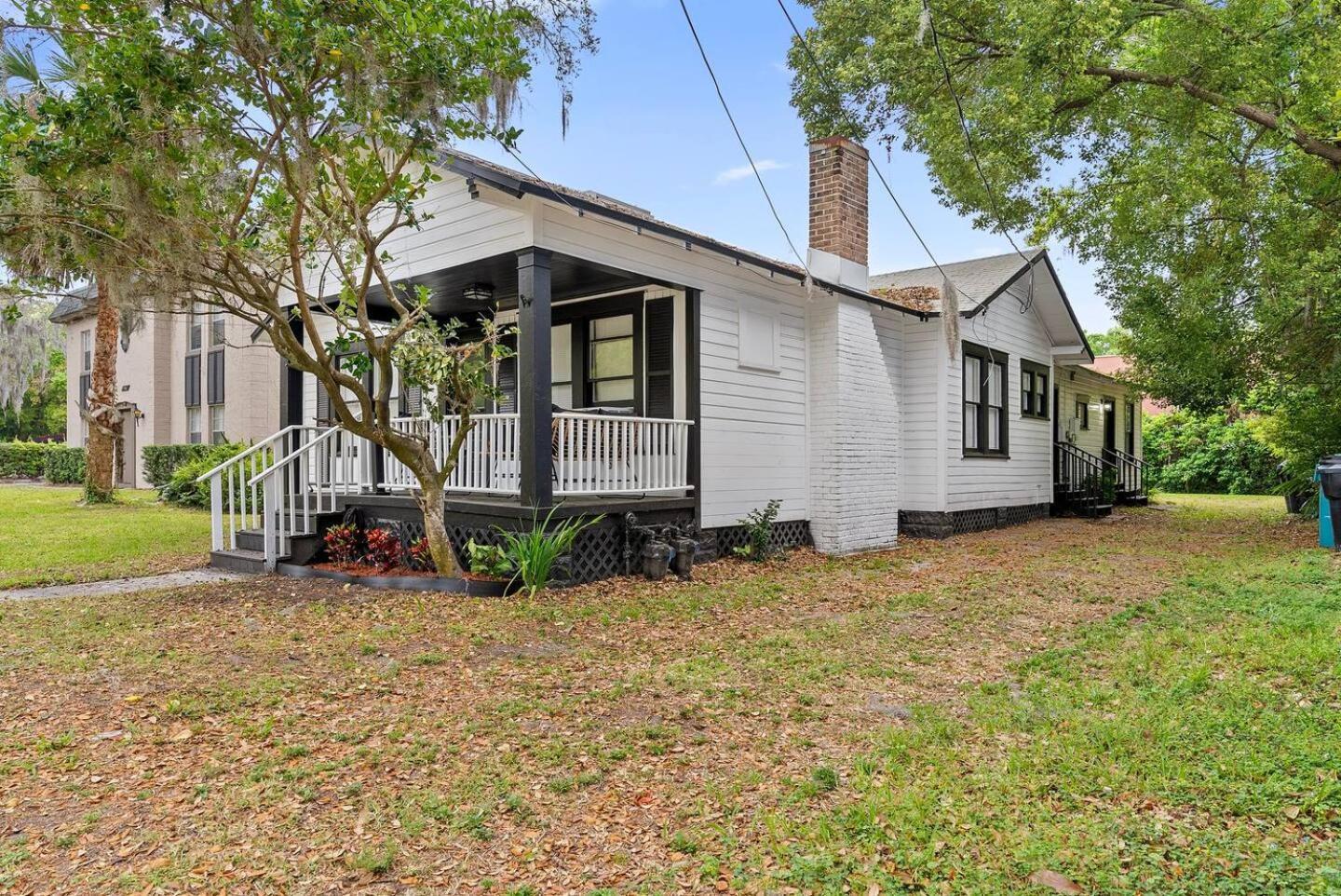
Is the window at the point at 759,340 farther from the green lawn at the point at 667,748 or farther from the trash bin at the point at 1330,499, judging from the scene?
the trash bin at the point at 1330,499

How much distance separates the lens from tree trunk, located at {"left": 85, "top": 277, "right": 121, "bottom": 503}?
1588 centimetres

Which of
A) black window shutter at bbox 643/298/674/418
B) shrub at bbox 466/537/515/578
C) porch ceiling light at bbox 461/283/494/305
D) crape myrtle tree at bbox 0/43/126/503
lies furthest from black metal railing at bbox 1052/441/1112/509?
crape myrtle tree at bbox 0/43/126/503

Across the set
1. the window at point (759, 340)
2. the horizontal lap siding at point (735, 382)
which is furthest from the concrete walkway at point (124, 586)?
the window at point (759, 340)

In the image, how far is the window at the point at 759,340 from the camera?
9.84 meters

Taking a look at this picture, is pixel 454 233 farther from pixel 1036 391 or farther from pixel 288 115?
pixel 1036 391

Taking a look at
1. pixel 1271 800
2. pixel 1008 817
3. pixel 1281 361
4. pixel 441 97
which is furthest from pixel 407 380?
pixel 1281 361

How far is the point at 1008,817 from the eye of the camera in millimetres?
3020

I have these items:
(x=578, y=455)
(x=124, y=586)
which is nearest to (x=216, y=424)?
(x=124, y=586)

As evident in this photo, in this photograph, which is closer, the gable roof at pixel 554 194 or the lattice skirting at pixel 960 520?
the gable roof at pixel 554 194

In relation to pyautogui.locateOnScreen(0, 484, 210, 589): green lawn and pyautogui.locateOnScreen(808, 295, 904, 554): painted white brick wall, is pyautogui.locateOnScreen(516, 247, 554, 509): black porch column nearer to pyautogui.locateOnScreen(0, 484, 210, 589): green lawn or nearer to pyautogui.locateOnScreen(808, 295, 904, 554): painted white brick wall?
pyautogui.locateOnScreen(808, 295, 904, 554): painted white brick wall

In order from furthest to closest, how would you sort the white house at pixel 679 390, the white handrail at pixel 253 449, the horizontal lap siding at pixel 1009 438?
the horizontal lap siding at pixel 1009 438 → the white handrail at pixel 253 449 → the white house at pixel 679 390

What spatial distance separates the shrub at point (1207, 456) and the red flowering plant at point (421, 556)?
2250 cm

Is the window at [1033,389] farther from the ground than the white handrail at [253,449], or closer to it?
farther from the ground

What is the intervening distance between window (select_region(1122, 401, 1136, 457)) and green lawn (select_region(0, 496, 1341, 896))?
1816 cm
